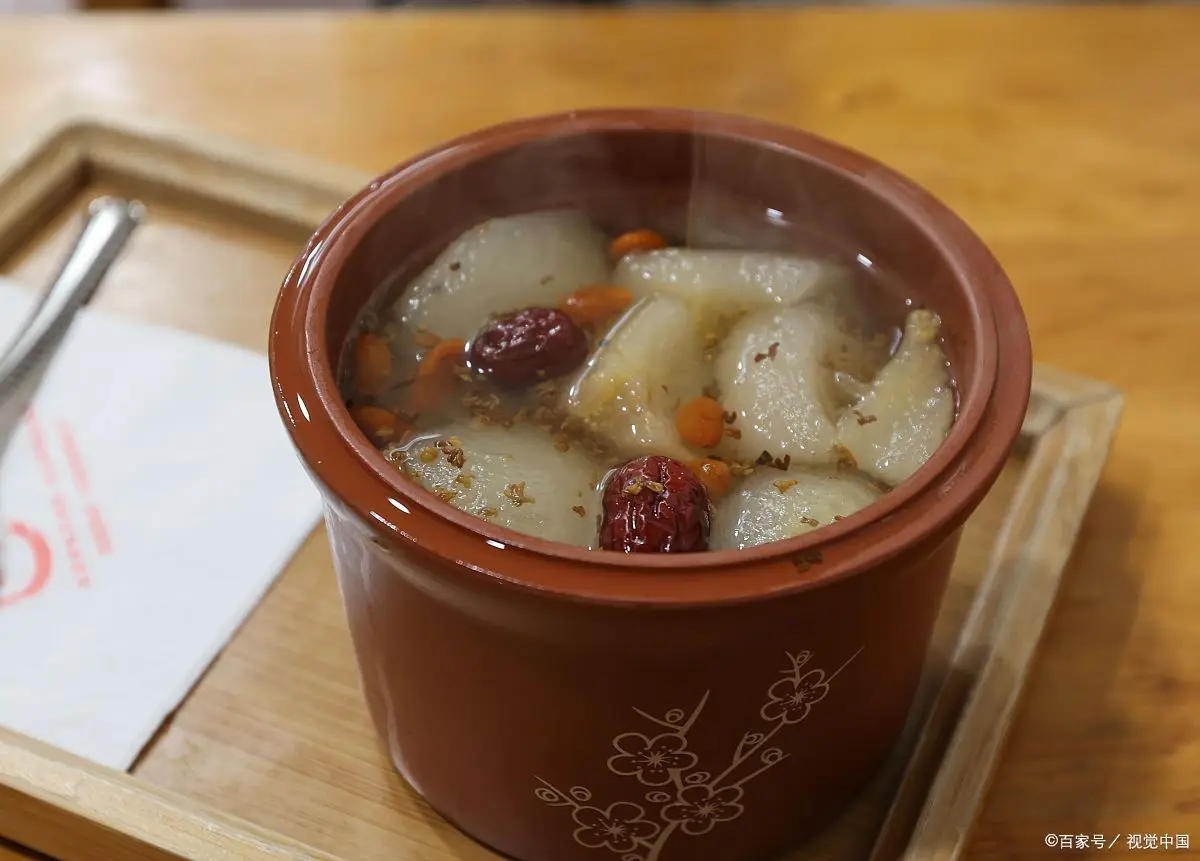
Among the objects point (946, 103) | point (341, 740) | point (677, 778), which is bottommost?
point (341, 740)

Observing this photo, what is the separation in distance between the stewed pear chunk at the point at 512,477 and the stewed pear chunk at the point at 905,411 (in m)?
0.20

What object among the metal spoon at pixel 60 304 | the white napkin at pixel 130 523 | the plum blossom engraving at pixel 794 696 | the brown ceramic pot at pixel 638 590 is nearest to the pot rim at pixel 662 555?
the brown ceramic pot at pixel 638 590

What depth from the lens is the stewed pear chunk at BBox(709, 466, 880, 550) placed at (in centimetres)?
74

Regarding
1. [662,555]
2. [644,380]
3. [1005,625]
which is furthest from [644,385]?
[1005,625]

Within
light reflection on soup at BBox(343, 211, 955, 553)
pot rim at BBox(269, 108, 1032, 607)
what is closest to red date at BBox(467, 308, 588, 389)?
light reflection on soup at BBox(343, 211, 955, 553)

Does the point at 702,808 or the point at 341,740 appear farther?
the point at 341,740

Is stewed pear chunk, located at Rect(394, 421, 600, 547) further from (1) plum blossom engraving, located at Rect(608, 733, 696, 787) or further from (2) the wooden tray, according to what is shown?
(2) the wooden tray

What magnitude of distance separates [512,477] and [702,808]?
0.83ft

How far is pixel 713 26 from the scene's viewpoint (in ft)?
5.78

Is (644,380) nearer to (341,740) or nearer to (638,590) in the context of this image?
(638,590)

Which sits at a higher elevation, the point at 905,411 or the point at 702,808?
the point at 905,411

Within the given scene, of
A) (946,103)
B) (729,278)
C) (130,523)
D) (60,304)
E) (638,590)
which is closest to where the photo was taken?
(638,590)

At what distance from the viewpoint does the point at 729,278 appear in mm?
940

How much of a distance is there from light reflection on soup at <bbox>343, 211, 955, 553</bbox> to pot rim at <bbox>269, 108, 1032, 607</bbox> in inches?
2.7
